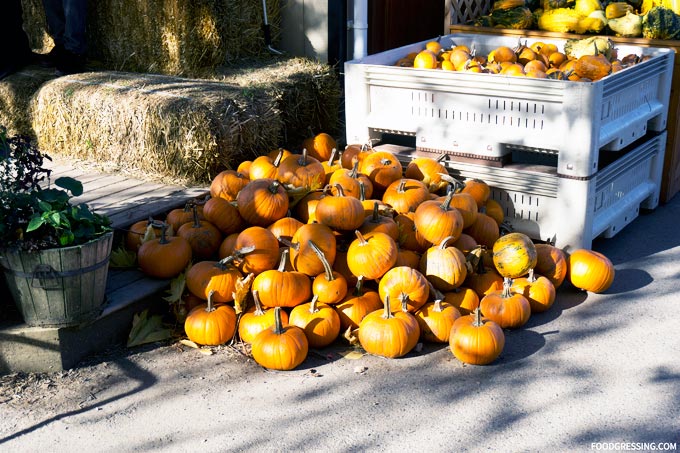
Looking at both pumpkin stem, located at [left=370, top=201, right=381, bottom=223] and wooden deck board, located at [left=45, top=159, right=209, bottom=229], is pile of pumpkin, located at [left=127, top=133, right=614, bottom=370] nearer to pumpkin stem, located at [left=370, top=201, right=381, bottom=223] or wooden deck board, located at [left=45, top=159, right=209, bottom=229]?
pumpkin stem, located at [left=370, top=201, right=381, bottom=223]

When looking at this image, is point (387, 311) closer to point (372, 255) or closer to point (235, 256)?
point (372, 255)

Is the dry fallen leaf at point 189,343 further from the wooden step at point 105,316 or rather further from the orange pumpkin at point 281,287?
the orange pumpkin at point 281,287

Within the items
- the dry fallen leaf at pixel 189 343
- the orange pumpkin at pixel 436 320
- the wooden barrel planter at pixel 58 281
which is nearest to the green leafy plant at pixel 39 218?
the wooden barrel planter at pixel 58 281

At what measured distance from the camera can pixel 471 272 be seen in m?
4.39

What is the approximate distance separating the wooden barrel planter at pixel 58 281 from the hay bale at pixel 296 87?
2454mm

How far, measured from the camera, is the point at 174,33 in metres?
6.52

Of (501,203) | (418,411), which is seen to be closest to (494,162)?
(501,203)

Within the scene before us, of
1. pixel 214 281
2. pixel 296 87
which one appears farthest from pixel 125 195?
pixel 296 87

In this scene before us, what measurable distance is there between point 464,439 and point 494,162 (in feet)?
7.48

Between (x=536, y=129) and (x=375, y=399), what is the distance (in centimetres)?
211

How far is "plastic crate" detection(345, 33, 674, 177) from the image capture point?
15.4ft

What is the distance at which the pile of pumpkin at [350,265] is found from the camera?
394 centimetres

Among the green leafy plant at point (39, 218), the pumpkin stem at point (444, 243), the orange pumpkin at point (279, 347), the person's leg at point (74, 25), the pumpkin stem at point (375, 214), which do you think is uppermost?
the person's leg at point (74, 25)

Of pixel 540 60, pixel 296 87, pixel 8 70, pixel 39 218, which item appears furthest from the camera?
pixel 8 70
